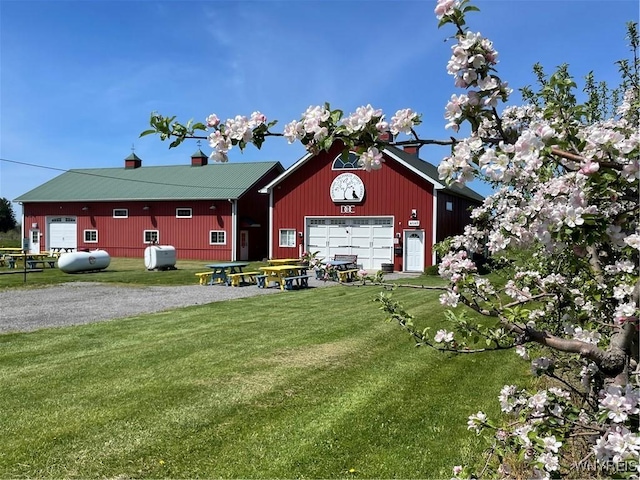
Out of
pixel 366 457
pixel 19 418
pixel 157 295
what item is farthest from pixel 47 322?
pixel 366 457

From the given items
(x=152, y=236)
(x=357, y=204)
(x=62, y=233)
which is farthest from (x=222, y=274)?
(x=62, y=233)

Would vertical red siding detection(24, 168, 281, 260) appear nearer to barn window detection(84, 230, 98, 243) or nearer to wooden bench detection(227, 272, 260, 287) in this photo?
barn window detection(84, 230, 98, 243)

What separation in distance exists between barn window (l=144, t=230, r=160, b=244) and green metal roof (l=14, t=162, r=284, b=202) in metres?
2.10

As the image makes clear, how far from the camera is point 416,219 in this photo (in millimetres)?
23031

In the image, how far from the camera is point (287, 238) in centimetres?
2594

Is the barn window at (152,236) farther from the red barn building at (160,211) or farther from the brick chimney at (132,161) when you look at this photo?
the brick chimney at (132,161)

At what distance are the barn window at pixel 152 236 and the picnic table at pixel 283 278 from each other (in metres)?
16.4

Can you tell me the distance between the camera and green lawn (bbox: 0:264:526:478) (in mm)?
3781

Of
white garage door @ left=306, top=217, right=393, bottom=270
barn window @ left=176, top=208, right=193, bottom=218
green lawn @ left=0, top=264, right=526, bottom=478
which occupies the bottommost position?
green lawn @ left=0, top=264, right=526, bottom=478

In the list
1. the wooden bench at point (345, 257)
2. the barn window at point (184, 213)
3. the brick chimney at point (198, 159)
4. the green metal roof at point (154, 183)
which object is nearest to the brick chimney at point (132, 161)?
the green metal roof at point (154, 183)

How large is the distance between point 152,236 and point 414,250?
665 inches

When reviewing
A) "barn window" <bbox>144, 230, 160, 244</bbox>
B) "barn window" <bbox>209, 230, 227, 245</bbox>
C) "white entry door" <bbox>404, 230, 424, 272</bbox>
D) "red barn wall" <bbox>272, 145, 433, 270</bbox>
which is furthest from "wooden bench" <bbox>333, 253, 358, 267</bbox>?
"barn window" <bbox>144, 230, 160, 244</bbox>

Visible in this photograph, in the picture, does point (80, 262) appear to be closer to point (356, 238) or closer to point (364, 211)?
point (356, 238)

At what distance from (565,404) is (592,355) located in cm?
37
